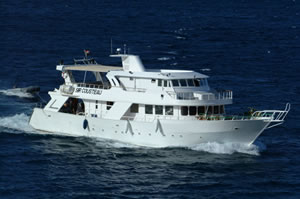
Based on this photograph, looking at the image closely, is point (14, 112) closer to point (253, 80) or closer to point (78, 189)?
point (78, 189)

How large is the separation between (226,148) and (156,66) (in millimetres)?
37052

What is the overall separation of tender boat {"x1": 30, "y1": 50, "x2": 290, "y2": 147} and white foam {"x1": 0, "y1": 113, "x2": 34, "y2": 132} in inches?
145

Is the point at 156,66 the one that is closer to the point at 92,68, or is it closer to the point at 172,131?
the point at 92,68

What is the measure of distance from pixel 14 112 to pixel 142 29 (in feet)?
189

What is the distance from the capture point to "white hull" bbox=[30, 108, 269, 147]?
52250 mm

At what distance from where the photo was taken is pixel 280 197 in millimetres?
43875

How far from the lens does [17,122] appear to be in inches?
2470

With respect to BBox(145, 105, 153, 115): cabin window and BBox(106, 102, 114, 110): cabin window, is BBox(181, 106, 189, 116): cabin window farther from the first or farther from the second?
BBox(106, 102, 114, 110): cabin window

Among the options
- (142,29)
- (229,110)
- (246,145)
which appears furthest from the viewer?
(142,29)

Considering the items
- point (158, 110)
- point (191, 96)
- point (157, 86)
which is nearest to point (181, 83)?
point (191, 96)

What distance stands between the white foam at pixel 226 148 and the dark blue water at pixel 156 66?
0.09m

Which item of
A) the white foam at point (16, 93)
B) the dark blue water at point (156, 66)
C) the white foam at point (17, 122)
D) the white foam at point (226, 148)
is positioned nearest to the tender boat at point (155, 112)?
the white foam at point (226, 148)

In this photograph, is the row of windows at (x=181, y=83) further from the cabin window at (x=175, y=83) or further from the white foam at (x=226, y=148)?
the white foam at (x=226, y=148)

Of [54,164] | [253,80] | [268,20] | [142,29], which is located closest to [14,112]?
[54,164]
